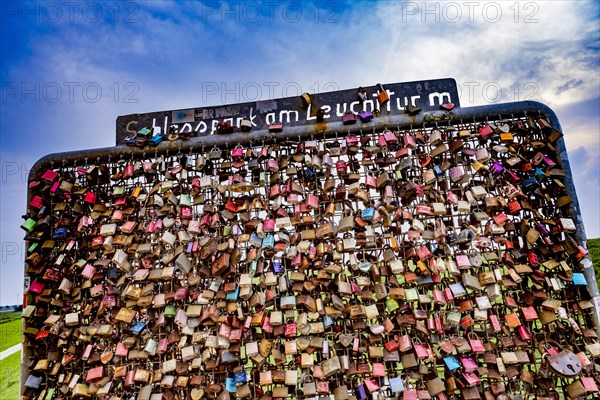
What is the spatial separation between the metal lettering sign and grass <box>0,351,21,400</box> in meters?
2.81

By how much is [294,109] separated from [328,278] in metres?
1.29

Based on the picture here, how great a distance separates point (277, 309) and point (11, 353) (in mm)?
4336

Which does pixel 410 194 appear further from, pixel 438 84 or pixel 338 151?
pixel 438 84

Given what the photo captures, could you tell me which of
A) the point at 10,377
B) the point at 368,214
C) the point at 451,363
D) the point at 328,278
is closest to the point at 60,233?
the point at 328,278

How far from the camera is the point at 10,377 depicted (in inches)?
171

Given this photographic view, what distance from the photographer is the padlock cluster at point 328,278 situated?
7.50 feet

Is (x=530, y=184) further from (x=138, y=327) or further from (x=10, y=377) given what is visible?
(x=10, y=377)

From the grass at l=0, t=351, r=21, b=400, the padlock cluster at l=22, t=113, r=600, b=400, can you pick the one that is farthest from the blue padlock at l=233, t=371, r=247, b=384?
the grass at l=0, t=351, r=21, b=400

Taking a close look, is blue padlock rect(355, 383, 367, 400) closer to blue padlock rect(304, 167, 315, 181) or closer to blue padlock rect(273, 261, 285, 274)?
blue padlock rect(273, 261, 285, 274)

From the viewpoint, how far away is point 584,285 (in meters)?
2.32

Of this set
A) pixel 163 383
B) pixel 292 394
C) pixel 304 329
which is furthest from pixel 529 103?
pixel 163 383

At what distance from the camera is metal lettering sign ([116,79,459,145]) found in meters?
2.77

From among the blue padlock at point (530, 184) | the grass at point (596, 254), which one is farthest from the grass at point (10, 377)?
the grass at point (596, 254)

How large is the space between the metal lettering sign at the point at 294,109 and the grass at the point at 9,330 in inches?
129
